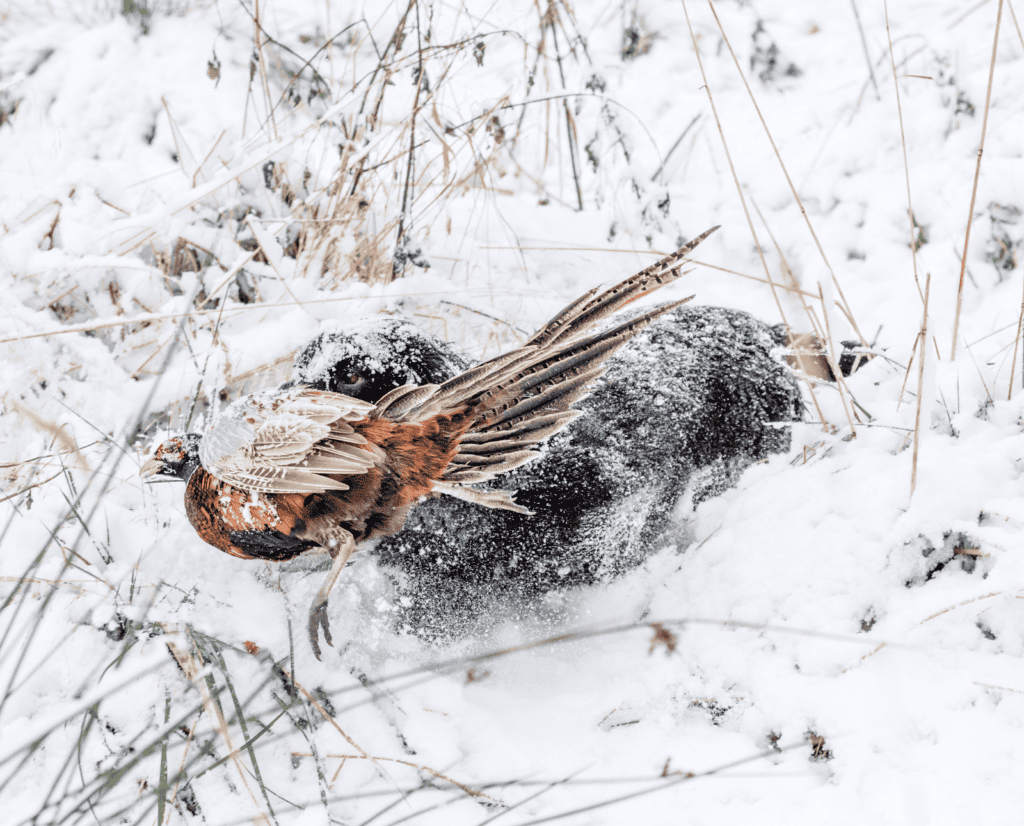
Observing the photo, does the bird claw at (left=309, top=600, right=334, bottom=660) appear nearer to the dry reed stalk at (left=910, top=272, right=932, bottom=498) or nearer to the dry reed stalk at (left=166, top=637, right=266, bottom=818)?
the dry reed stalk at (left=166, top=637, right=266, bottom=818)

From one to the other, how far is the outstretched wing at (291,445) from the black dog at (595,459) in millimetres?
263

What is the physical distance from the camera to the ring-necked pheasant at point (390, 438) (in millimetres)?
1331

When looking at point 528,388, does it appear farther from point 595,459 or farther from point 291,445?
point 291,445

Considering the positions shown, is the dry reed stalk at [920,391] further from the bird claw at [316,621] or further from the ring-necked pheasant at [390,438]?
the bird claw at [316,621]

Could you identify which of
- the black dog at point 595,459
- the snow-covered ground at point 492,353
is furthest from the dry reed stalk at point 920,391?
the black dog at point 595,459

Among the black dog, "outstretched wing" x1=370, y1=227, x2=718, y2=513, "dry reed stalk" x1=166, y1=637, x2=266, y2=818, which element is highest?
"outstretched wing" x1=370, y1=227, x2=718, y2=513

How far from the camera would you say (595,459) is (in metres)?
1.57

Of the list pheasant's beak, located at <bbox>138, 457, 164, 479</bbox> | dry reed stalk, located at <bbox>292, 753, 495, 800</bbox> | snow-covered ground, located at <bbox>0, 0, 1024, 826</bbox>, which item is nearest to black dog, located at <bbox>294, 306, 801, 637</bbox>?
snow-covered ground, located at <bbox>0, 0, 1024, 826</bbox>

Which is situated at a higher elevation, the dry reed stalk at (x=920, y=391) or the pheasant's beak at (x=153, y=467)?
the dry reed stalk at (x=920, y=391)

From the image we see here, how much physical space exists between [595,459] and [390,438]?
46cm

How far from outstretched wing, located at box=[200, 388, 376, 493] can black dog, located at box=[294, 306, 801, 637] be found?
0.86 ft

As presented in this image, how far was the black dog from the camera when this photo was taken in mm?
1552

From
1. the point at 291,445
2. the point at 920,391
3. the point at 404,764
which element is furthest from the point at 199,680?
the point at 920,391

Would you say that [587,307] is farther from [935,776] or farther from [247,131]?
[247,131]
